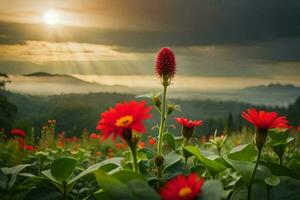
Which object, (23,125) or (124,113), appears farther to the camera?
(23,125)

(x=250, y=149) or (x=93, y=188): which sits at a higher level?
(x=250, y=149)

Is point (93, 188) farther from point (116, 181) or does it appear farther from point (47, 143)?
point (116, 181)

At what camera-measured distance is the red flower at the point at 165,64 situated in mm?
1943

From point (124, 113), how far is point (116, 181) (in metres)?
0.22

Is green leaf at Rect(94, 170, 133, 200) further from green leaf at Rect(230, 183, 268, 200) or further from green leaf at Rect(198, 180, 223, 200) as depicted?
green leaf at Rect(230, 183, 268, 200)

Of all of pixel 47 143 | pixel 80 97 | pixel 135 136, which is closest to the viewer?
pixel 135 136

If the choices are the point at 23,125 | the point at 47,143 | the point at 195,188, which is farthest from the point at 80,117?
the point at 195,188

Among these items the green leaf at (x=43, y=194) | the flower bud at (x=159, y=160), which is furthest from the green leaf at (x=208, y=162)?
the green leaf at (x=43, y=194)

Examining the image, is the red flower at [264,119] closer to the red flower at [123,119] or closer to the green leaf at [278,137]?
the red flower at [123,119]

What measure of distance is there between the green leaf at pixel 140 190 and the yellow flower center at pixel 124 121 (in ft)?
0.63

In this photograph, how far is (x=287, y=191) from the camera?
189 centimetres

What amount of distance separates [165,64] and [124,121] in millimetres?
436

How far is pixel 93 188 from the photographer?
12.9 ft

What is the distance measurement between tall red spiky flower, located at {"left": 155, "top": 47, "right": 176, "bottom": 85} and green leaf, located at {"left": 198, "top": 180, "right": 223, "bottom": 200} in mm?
586
